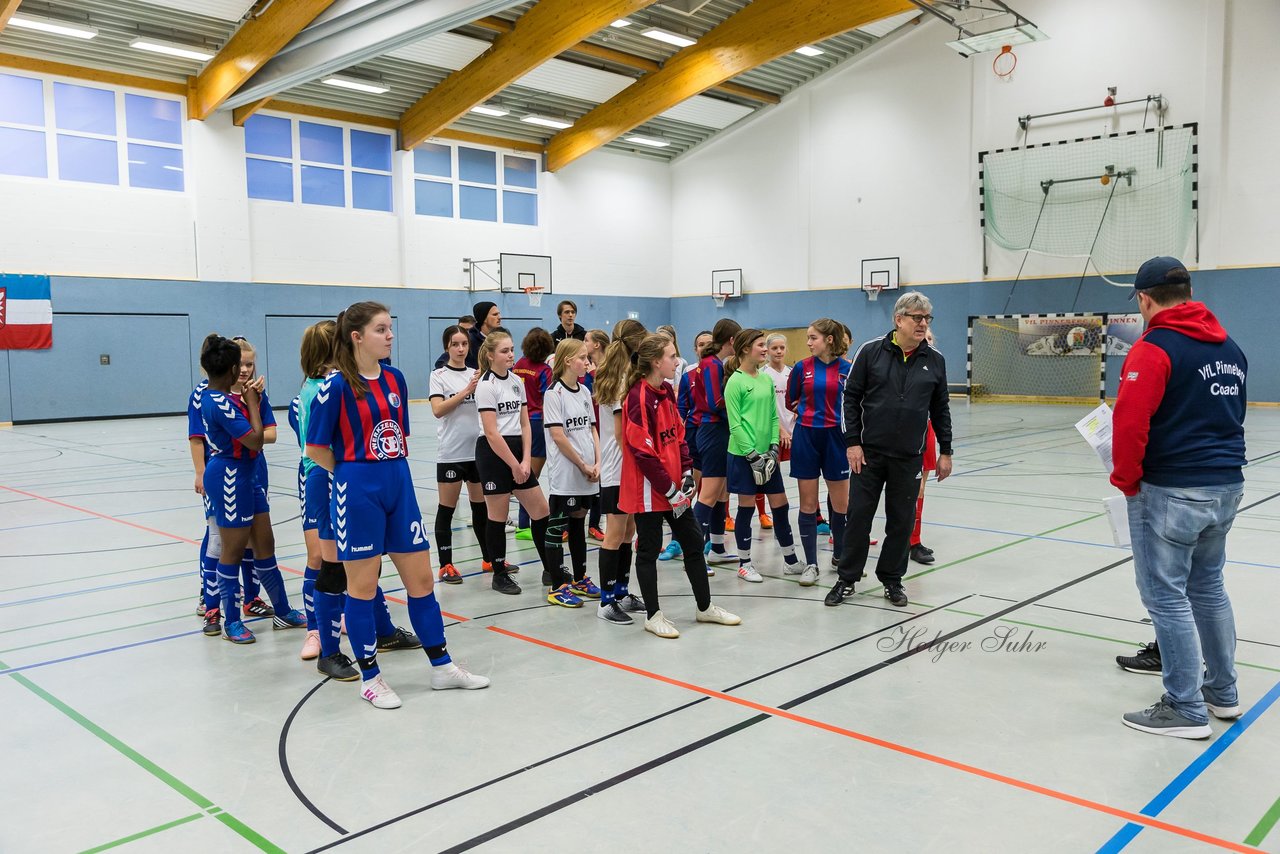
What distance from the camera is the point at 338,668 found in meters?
4.32

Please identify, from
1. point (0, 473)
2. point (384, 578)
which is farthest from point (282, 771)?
point (0, 473)

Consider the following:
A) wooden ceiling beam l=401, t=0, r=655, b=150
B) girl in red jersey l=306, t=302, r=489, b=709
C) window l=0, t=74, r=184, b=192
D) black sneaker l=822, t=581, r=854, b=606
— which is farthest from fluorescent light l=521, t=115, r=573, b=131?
girl in red jersey l=306, t=302, r=489, b=709

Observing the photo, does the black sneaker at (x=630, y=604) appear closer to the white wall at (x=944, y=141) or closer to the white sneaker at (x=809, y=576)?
the white sneaker at (x=809, y=576)

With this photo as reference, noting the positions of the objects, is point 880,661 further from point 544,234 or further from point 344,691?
point 544,234

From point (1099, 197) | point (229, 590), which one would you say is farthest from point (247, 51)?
point (1099, 197)

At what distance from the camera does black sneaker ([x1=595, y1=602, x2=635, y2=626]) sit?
16.9 feet

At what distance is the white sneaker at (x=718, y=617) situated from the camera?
16.5 ft

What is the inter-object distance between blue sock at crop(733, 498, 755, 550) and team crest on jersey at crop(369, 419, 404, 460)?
290cm

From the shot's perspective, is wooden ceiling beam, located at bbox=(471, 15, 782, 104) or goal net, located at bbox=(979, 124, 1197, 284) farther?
wooden ceiling beam, located at bbox=(471, 15, 782, 104)

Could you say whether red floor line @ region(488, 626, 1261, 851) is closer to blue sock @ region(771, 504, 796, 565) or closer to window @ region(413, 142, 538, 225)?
blue sock @ region(771, 504, 796, 565)

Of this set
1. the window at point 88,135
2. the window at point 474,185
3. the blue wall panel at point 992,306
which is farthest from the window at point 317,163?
the blue wall panel at point 992,306

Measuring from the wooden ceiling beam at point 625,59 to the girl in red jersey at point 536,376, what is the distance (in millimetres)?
16111

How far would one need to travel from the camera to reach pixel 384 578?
629 centimetres

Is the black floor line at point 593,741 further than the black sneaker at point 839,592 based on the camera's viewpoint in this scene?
No
